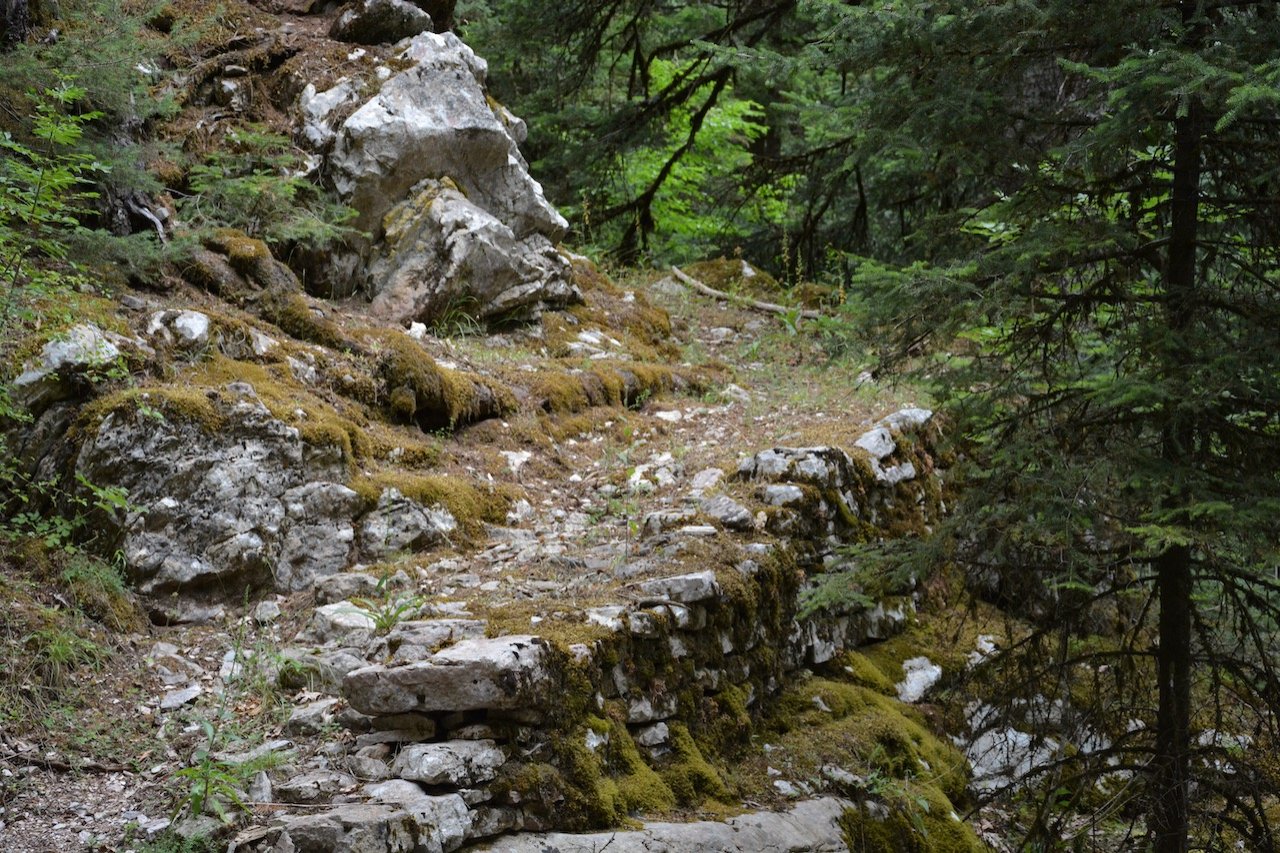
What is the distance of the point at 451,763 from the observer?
142 inches

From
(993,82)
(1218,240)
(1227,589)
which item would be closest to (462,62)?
(993,82)

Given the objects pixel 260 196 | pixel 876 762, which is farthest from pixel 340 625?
pixel 260 196

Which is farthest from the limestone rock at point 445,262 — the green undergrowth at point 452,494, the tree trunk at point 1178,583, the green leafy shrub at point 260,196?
the tree trunk at point 1178,583

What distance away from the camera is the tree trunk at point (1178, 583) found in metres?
3.74

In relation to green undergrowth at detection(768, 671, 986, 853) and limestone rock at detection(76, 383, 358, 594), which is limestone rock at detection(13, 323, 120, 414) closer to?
limestone rock at detection(76, 383, 358, 594)

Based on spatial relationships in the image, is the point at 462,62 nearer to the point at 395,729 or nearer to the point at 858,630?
the point at 858,630

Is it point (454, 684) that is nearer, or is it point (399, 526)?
point (454, 684)

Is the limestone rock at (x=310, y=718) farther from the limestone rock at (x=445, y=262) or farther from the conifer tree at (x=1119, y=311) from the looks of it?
the limestone rock at (x=445, y=262)

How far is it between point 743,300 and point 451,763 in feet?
30.4

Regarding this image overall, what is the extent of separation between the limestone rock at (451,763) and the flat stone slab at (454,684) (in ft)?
0.50

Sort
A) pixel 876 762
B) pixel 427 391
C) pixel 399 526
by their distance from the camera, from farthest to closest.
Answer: pixel 427 391 → pixel 399 526 → pixel 876 762

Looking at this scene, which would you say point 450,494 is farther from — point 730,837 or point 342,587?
point 730,837

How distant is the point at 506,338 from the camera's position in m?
8.97

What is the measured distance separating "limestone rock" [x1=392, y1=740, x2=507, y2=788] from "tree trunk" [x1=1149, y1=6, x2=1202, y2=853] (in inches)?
106
